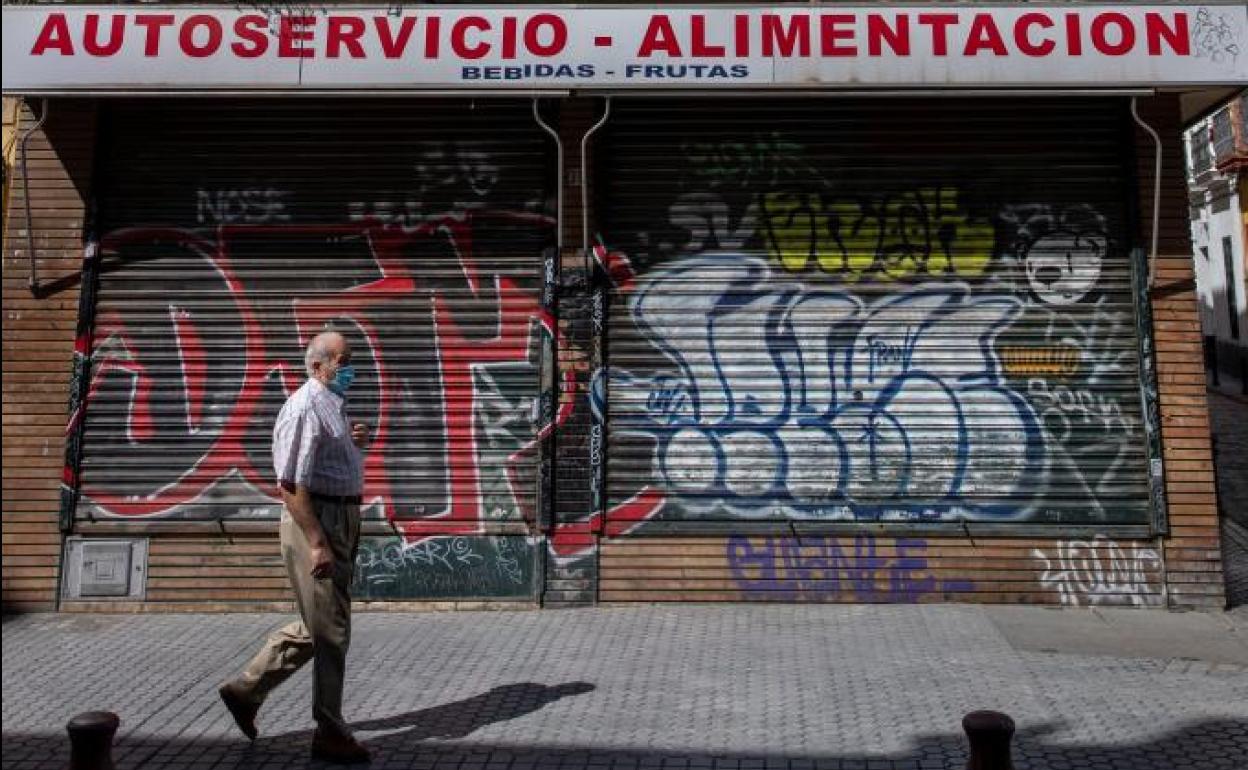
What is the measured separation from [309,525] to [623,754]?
1.83 meters

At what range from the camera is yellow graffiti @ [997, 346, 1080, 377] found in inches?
300

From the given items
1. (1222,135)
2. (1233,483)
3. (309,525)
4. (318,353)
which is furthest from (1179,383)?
(1222,135)

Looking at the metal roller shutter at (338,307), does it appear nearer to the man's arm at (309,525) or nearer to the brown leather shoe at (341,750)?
the brown leather shoe at (341,750)

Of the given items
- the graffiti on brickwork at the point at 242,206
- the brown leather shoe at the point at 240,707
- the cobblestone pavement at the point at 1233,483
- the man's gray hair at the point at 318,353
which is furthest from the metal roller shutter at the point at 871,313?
the brown leather shoe at the point at 240,707

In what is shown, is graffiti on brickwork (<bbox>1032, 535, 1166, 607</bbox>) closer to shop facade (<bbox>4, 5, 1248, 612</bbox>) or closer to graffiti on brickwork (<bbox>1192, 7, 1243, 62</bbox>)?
shop facade (<bbox>4, 5, 1248, 612</bbox>)

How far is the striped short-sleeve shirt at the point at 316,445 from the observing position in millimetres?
4480

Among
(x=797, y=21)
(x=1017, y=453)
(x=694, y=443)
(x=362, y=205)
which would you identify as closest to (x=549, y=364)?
(x=694, y=443)

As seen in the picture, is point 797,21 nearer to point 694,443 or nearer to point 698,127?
point 698,127

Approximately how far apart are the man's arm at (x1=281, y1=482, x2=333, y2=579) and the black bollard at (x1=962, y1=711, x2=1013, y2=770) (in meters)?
2.84

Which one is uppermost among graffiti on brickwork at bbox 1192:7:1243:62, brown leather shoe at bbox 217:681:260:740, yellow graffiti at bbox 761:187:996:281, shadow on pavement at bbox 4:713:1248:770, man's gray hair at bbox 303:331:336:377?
graffiti on brickwork at bbox 1192:7:1243:62

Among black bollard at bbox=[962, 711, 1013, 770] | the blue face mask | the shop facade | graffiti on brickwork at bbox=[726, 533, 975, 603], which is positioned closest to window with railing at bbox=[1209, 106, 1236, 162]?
the shop facade

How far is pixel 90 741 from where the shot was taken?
3.68 metres

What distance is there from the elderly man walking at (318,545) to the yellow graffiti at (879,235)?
167 inches

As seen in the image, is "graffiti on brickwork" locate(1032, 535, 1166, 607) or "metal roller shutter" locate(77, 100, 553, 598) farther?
"metal roller shutter" locate(77, 100, 553, 598)
